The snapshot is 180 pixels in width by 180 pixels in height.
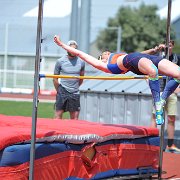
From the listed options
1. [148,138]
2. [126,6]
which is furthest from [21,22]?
[148,138]

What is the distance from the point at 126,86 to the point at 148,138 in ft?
12.6

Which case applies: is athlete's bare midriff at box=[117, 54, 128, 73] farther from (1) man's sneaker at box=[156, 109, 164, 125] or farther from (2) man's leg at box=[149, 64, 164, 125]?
(1) man's sneaker at box=[156, 109, 164, 125]

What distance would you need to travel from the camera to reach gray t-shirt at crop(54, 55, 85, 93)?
950 cm

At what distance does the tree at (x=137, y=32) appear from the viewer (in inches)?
1969

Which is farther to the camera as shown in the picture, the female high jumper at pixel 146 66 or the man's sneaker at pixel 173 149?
the man's sneaker at pixel 173 149

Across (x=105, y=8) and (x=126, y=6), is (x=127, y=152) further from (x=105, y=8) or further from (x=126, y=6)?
(x=126, y=6)

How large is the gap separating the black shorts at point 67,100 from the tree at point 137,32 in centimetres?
3946

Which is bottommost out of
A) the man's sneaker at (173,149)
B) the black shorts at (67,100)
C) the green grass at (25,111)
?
the man's sneaker at (173,149)

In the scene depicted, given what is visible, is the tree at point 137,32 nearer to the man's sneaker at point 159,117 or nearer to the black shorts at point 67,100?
the black shorts at point 67,100

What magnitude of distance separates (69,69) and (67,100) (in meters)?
0.51

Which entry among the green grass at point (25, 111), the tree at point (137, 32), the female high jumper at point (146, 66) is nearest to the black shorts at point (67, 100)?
the female high jumper at point (146, 66)

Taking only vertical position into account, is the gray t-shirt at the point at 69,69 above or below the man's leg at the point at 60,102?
above

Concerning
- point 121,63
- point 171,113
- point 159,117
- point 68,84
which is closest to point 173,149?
point 171,113

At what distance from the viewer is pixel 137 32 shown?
1997 inches
